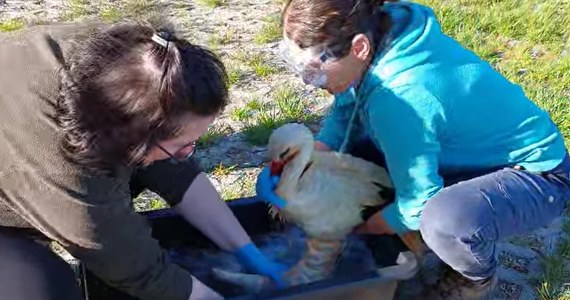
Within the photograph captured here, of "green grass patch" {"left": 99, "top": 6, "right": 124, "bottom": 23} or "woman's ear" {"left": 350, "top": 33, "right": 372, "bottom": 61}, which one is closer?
"woman's ear" {"left": 350, "top": 33, "right": 372, "bottom": 61}

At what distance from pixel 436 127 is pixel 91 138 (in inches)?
28.9

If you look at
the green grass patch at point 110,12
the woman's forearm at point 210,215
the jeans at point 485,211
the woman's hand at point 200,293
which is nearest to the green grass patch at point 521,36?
the jeans at point 485,211

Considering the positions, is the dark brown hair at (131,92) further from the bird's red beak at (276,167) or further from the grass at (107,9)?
the grass at (107,9)

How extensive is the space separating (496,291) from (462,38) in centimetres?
145

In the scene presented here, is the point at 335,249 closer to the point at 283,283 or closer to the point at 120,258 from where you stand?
the point at 283,283

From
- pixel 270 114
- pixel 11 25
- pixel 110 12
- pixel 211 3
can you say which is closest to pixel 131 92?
pixel 270 114

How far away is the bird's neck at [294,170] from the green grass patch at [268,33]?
5.04ft

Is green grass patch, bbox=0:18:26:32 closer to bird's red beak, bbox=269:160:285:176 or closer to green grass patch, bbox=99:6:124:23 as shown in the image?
green grass patch, bbox=99:6:124:23

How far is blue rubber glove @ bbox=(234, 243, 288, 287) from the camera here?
1.97m

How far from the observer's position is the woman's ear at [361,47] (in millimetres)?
1718

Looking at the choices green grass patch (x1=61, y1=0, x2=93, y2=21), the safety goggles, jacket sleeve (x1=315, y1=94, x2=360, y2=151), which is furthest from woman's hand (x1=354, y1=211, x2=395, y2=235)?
green grass patch (x1=61, y1=0, x2=93, y2=21)

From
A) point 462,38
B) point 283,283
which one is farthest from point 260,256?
point 462,38

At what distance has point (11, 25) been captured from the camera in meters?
3.30

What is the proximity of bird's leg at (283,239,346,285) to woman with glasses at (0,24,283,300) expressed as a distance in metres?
0.35
